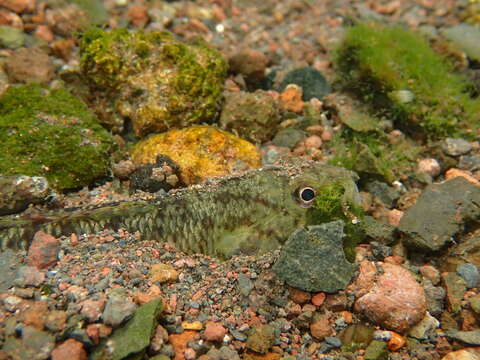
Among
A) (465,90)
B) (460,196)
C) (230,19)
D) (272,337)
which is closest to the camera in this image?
(272,337)

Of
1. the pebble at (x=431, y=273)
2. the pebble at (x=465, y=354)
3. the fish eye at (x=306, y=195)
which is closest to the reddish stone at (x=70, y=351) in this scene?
the fish eye at (x=306, y=195)

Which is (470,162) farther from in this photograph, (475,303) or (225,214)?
(225,214)

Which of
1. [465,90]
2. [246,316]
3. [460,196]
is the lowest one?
[246,316]

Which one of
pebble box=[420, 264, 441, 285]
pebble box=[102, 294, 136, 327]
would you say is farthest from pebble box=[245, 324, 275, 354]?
pebble box=[420, 264, 441, 285]

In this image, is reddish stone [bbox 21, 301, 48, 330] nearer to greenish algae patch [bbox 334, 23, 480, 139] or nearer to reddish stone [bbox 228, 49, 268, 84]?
reddish stone [bbox 228, 49, 268, 84]

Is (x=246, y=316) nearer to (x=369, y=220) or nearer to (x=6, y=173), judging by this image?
(x=369, y=220)

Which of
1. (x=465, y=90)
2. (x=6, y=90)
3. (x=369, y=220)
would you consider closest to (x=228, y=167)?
(x=369, y=220)
